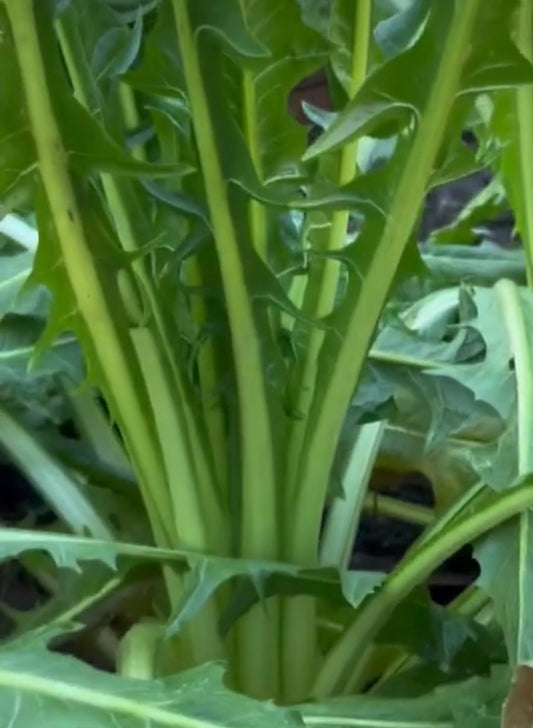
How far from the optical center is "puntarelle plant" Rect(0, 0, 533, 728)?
1.48 feet

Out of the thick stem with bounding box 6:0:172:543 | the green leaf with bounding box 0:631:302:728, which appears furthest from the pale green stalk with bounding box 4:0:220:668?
the green leaf with bounding box 0:631:302:728

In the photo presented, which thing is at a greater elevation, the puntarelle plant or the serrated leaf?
the serrated leaf

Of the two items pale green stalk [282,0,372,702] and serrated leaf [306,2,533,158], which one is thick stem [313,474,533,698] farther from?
serrated leaf [306,2,533,158]

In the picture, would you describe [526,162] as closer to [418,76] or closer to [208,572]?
[418,76]

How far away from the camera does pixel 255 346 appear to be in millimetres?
508

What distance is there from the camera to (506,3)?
0.44 metres

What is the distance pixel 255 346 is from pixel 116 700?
0.52ft

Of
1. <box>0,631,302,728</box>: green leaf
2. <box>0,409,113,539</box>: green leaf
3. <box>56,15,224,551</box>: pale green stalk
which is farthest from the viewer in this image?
<box>0,409,113,539</box>: green leaf

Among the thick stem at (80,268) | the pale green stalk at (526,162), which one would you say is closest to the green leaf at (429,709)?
the thick stem at (80,268)

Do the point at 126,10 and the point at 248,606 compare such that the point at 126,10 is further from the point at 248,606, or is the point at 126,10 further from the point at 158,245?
the point at 248,606

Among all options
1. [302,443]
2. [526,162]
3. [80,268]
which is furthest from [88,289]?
[526,162]

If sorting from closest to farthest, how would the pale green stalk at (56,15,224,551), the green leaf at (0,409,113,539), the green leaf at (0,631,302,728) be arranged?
the green leaf at (0,631,302,728)
the pale green stalk at (56,15,224,551)
the green leaf at (0,409,113,539)

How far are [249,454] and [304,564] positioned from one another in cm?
6

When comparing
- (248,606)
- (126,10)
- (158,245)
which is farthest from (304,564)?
(126,10)
